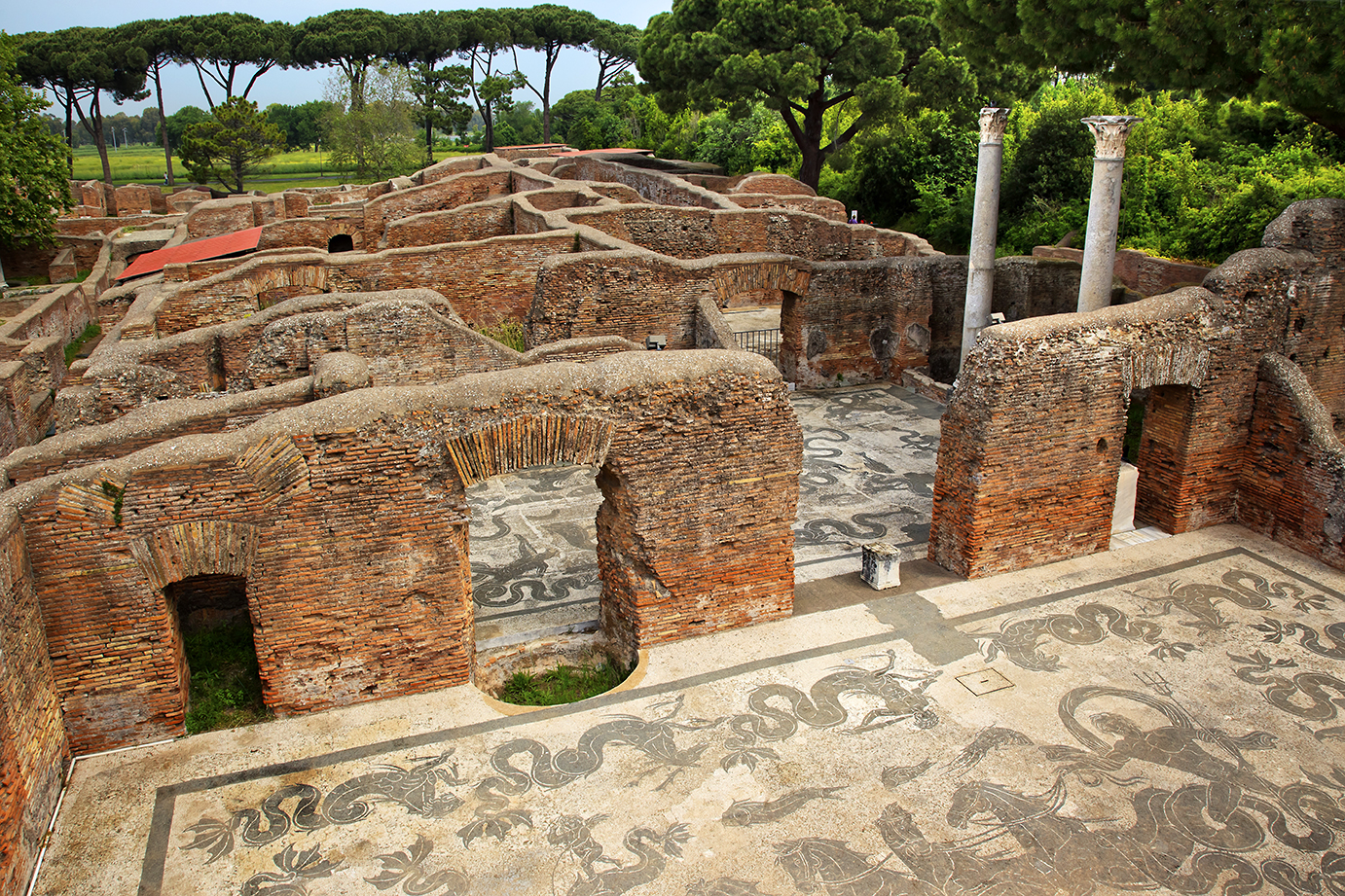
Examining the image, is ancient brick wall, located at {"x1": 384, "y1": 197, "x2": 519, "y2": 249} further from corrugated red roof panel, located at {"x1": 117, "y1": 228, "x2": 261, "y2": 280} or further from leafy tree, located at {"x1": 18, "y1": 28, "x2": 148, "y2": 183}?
leafy tree, located at {"x1": 18, "y1": 28, "x2": 148, "y2": 183}

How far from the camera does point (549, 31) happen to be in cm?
5556

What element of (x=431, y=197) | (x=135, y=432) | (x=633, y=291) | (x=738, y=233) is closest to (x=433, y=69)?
(x=431, y=197)

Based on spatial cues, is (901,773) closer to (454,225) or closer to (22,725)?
(22,725)

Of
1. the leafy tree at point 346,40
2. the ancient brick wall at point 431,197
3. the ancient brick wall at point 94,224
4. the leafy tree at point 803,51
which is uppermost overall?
the leafy tree at point 346,40

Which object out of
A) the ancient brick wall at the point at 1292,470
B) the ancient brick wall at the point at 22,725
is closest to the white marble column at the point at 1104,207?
the ancient brick wall at the point at 1292,470

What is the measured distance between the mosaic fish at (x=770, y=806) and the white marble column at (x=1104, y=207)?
7.81 metres

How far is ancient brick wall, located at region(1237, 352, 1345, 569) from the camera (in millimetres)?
9094

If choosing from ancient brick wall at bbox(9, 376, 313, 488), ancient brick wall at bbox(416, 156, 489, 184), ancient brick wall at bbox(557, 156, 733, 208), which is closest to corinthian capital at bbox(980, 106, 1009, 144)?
ancient brick wall at bbox(557, 156, 733, 208)

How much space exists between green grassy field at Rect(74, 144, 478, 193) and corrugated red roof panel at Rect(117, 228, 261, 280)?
22789 mm

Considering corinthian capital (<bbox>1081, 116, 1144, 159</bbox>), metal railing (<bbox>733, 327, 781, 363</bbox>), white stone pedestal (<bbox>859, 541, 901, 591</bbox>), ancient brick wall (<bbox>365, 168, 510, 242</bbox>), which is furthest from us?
ancient brick wall (<bbox>365, 168, 510, 242</bbox>)

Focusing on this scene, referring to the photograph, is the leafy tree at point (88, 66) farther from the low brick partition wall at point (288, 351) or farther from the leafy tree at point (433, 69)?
the low brick partition wall at point (288, 351)

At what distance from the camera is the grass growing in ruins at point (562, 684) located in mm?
Result: 7754

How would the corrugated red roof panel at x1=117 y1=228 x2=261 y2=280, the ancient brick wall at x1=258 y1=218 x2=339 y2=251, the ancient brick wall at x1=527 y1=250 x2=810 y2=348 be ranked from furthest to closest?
the ancient brick wall at x1=258 y1=218 x2=339 y2=251 → the corrugated red roof panel at x1=117 y1=228 x2=261 y2=280 → the ancient brick wall at x1=527 y1=250 x2=810 y2=348

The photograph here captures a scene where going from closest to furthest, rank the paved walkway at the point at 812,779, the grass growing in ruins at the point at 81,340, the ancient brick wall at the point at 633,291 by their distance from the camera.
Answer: the paved walkway at the point at 812,779, the ancient brick wall at the point at 633,291, the grass growing in ruins at the point at 81,340
